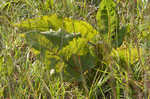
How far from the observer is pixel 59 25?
0.99 meters

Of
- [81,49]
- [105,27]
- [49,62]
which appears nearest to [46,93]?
[49,62]

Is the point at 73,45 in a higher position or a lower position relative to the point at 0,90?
higher

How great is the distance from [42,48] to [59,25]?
0.42ft

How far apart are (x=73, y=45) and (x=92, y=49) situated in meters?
0.09

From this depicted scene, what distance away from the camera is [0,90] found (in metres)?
0.98

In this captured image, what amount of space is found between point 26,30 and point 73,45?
210 mm

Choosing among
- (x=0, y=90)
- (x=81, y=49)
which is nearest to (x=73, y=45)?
(x=81, y=49)

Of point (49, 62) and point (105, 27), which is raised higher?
point (105, 27)

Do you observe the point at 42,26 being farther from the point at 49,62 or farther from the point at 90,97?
the point at 90,97

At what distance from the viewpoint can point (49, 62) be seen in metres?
0.94

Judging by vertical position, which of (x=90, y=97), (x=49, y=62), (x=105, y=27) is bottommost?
(x=90, y=97)

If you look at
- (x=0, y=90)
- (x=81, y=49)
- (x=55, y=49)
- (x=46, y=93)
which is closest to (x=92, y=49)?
(x=81, y=49)

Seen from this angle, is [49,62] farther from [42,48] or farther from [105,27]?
[105,27]

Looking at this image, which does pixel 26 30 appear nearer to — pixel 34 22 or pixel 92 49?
pixel 34 22
